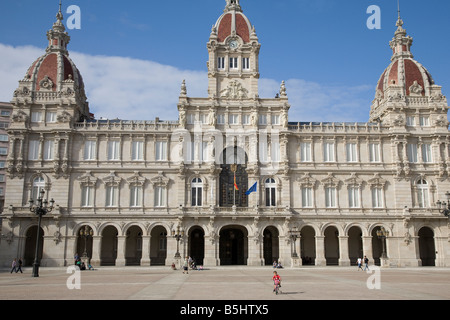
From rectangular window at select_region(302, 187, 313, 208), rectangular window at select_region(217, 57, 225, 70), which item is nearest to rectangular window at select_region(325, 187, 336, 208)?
rectangular window at select_region(302, 187, 313, 208)

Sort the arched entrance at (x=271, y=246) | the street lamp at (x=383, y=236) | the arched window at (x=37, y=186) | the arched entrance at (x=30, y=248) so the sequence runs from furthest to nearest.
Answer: the arched entrance at (x=271, y=246) → the arched entrance at (x=30, y=248) → the arched window at (x=37, y=186) → the street lamp at (x=383, y=236)

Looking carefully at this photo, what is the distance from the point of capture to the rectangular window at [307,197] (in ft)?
210

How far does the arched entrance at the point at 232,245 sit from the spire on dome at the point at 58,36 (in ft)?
127

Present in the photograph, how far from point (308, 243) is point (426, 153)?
22.0m

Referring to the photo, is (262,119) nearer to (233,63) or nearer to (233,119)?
(233,119)

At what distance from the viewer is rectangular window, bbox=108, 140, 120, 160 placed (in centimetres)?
6438

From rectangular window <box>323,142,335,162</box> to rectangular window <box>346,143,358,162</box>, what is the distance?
2396 mm

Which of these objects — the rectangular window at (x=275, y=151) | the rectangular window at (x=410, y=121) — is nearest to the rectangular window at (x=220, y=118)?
the rectangular window at (x=275, y=151)

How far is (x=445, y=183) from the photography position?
64188 mm

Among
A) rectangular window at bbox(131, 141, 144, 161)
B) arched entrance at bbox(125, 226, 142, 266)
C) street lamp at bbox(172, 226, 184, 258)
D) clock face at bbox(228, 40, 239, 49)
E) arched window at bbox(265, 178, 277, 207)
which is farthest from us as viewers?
clock face at bbox(228, 40, 239, 49)

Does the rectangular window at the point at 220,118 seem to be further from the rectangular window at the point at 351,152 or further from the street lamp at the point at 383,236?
the street lamp at the point at 383,236

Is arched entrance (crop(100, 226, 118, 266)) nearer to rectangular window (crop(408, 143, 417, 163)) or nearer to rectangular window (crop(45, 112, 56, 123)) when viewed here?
rectangular window (crop(45, 112, 56, 123))

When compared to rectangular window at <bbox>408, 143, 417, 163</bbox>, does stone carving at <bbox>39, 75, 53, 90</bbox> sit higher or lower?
higher

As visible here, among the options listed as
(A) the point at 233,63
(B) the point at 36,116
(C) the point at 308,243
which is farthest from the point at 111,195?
(C) the point at 308,243
